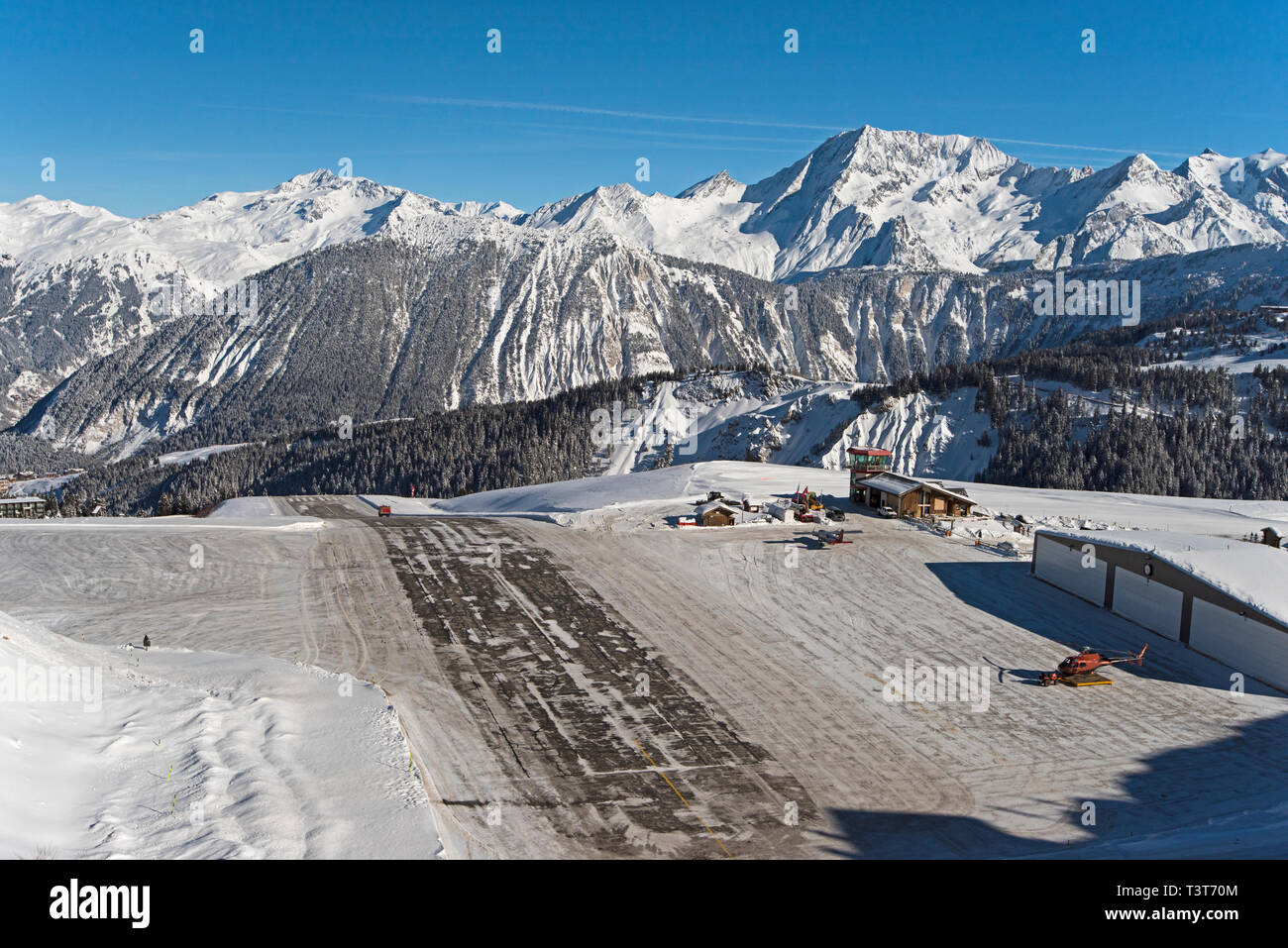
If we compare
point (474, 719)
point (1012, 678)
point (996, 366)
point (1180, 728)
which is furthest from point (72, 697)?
point (996, 366)

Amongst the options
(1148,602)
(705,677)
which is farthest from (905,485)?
(705,677)

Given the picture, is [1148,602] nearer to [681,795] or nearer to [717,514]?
[717,514]

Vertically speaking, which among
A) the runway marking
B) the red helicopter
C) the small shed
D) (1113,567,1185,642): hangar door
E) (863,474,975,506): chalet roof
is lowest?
the runway marking

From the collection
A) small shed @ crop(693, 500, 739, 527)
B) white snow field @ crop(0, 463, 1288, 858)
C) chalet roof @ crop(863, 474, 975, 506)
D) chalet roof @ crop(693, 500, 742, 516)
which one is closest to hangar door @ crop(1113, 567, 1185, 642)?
white snow field @ crop(0, 463, 1288, 858)

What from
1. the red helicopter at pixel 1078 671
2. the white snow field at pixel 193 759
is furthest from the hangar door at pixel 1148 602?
the white snow field at pixel 193 759

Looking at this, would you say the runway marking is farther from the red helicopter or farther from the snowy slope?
the red helicopter

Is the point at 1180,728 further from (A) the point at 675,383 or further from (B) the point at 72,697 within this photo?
(A) the point at 675,383
